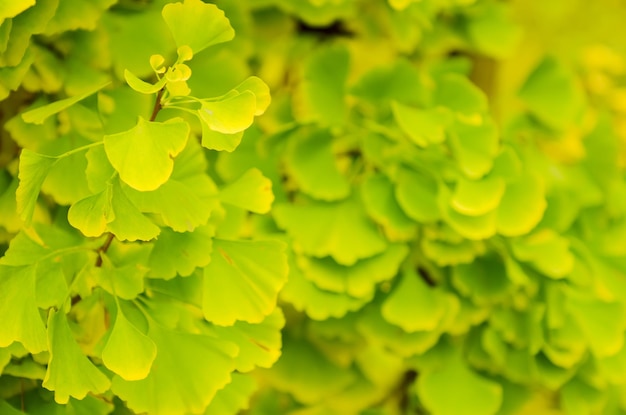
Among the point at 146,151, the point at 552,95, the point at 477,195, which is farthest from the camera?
the point at 552,95

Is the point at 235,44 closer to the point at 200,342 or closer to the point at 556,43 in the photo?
the point at 200,342

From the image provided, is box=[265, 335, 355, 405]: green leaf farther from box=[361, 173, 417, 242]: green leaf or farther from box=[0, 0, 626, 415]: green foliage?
box=[361, 173, 417, 242]: green leaf

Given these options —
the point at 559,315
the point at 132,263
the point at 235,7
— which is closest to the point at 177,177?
the point at 132,263

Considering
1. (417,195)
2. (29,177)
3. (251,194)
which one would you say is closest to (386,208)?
(417,195)

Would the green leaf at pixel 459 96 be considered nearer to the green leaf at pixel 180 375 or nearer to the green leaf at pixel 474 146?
the green leaf at pixel 474 146

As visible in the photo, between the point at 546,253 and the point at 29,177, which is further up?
the point at 29,177

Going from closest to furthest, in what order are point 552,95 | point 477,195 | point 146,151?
point 146,151
point 477,195
point 552,95

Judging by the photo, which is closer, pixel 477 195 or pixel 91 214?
pixel 91 214

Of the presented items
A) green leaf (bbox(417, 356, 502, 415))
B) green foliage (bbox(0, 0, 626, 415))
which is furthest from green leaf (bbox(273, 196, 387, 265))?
green leaf (bbox(417, 356, 502, 415))

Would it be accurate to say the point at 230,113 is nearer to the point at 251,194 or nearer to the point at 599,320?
the point at 251,194
